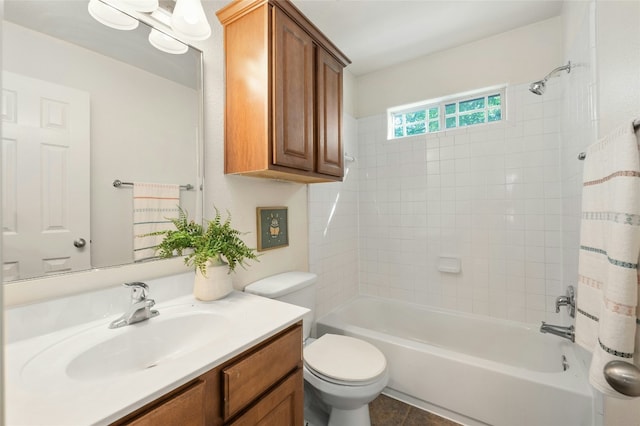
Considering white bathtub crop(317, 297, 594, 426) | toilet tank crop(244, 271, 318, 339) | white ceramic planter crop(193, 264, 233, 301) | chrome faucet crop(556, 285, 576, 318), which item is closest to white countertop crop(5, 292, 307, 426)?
white ceramic planter crop(193, 264, 233, 301)

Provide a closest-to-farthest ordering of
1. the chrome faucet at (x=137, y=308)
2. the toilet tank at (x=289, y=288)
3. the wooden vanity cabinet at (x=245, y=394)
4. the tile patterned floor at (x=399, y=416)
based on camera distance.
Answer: the wooden vanity cabinet at (x=245, y=394), the chrome faucet at (x=137, y=308), the toilet tank at (x=289, y=288), the tile patterned floor at (x=399, y=416)

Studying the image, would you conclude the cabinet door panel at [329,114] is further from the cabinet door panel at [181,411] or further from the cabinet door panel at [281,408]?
the cabinet door panel at [181,411]

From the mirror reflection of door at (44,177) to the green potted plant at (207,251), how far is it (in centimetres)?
29

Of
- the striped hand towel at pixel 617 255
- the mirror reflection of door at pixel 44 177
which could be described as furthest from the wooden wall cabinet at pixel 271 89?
the striped hand towel at pixel 617 255

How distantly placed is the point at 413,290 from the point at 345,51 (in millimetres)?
2117

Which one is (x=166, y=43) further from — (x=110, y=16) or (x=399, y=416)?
(x=399, y=416)

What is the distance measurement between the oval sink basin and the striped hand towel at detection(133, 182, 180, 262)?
0.97ft

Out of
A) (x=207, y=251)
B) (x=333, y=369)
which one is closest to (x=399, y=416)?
(x=333, y=369)

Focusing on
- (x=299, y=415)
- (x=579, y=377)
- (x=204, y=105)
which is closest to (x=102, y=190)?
(x=204, y=105)

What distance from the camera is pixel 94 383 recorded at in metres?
0.71

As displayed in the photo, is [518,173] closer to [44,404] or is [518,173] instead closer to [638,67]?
[638,67]

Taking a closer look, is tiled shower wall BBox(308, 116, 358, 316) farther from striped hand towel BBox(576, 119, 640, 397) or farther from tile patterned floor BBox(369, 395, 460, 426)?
striped hand towel BBox(576, 119, 640, 397)

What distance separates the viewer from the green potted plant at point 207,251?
1.21 m

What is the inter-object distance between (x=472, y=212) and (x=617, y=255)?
67.7 inches
